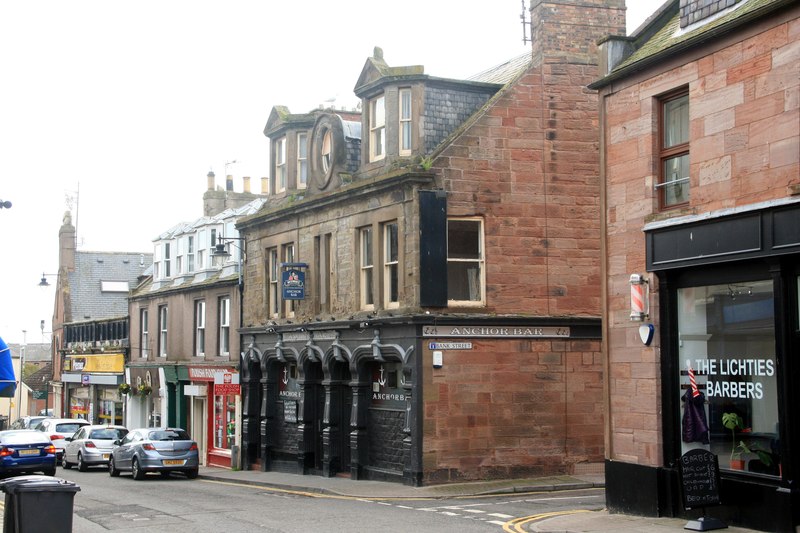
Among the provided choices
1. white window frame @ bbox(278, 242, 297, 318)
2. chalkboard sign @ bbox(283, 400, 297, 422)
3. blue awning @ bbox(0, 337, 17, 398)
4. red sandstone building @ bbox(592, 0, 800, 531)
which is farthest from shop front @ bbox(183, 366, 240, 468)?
red sandstone building @ bbox(592, 0, 800, 531)

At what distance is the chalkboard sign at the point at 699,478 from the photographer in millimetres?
14383

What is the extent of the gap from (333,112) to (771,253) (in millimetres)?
17754

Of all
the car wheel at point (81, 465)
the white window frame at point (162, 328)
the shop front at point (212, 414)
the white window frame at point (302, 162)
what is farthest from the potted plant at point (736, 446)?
the white window frame at point (162, 328)

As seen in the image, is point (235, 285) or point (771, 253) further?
point (235, 285)

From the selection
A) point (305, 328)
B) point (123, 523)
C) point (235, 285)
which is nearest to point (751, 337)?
point (123, 523)

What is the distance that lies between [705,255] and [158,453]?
65.0 feet

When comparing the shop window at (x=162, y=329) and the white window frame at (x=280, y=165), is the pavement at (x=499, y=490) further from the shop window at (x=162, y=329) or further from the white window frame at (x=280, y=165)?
the shop window at (x=162, y=329)

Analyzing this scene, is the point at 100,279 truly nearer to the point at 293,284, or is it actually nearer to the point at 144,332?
the point at 144,332

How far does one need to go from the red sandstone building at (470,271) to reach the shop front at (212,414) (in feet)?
26.9

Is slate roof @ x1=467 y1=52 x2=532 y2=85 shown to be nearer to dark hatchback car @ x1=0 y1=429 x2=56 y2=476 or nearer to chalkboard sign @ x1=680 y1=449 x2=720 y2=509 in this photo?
chalkboard sign @ x1=680 y1=449 x2=720 y2=509

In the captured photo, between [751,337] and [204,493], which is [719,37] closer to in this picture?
[751,337]

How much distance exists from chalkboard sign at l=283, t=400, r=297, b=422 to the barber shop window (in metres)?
17.1

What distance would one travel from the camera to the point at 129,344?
48.7 m

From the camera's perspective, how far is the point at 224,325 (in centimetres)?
3788
